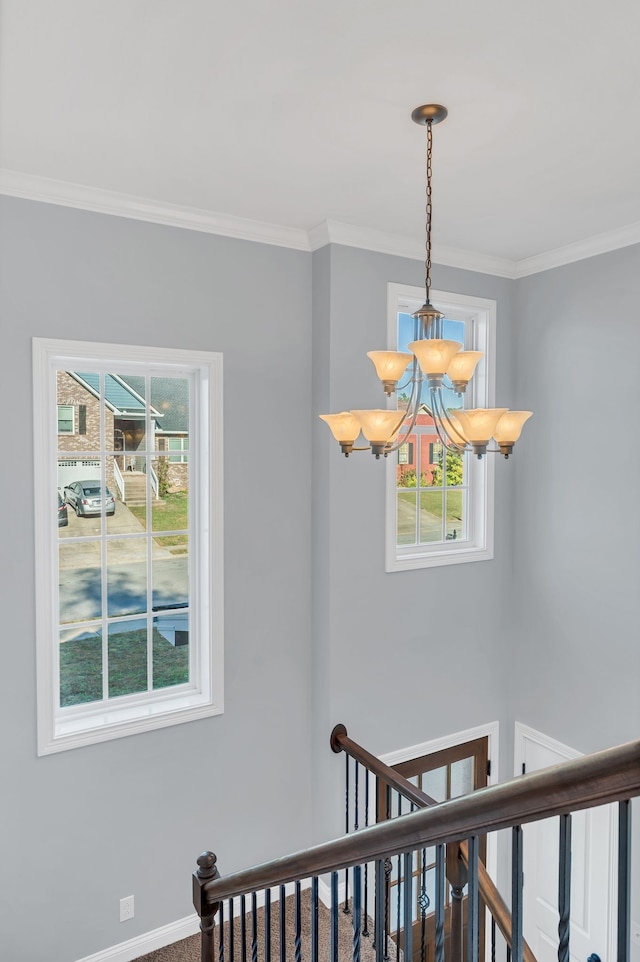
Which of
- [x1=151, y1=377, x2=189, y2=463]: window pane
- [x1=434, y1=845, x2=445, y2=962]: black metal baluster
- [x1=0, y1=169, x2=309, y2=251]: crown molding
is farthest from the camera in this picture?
[x1=151, y1=377, x2=189, y2=463]: window pane

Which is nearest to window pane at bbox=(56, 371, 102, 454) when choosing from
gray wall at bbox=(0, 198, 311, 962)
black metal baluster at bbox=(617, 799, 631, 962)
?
gray wall at bbox=(0, 198, 311, 962)

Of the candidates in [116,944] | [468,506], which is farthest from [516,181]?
[116,944]

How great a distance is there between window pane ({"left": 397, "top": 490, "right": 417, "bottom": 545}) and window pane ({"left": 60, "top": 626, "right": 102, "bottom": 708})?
171 cm

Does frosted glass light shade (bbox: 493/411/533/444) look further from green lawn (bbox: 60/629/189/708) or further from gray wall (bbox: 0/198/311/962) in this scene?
green lawn (bbox: 60/629/189/708)

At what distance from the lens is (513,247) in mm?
3449

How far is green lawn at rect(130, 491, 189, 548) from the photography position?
3.04 meters

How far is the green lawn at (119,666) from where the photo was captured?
9.33ft

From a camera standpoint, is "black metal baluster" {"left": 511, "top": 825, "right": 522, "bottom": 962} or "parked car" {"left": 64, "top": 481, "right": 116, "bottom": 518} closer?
→ "black metal baluster" {"left": 511, "top": 825, "right": 522, "bottom": 962}

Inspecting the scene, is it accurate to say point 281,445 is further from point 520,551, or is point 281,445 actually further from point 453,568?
point 520,551

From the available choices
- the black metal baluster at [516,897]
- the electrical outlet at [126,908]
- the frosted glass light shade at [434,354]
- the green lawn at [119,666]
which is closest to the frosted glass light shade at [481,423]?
the frosted glass light shade at [434,354]

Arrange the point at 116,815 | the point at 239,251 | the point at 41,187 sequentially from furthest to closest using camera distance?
1. the point at 239,251
2. the point at 116,815
3. the point at 41,187

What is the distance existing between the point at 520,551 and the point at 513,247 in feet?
5.92

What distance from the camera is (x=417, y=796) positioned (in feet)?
8.74

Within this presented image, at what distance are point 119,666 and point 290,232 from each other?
2.32 meters
